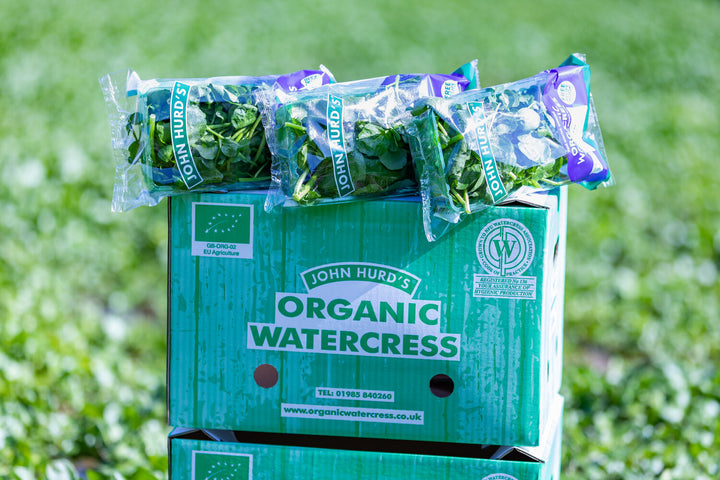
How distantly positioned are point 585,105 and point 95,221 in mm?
3349

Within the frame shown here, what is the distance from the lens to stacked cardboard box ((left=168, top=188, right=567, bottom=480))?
66.2 inches

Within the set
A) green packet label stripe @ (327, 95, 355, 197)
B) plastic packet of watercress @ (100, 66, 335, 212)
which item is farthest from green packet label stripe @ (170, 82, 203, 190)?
green packet label stripe @ (327, 95, 355, 197)

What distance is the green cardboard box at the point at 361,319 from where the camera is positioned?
168cm

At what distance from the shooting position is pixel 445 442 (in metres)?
1.82

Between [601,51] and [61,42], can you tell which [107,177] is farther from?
[601,51]

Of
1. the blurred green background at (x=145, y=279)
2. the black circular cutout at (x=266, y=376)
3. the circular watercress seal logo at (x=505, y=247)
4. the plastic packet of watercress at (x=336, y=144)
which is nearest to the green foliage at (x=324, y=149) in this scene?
the plastic packet of watercress at (x=336, y=144)

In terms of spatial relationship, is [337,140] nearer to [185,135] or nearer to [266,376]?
[185,135]

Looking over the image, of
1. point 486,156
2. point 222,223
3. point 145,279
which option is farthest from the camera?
point 145,279

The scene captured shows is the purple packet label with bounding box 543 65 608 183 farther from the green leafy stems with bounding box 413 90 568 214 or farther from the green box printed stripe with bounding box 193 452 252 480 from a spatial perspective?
the green box printed stripe with bounding box 193 452 252 480

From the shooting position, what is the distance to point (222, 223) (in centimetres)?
171

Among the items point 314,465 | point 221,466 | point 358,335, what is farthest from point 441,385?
point 221,466

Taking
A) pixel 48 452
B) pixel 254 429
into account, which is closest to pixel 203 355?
pixel 254 429

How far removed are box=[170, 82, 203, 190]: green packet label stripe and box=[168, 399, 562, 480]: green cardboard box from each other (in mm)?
622

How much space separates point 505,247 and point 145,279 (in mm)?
2902
